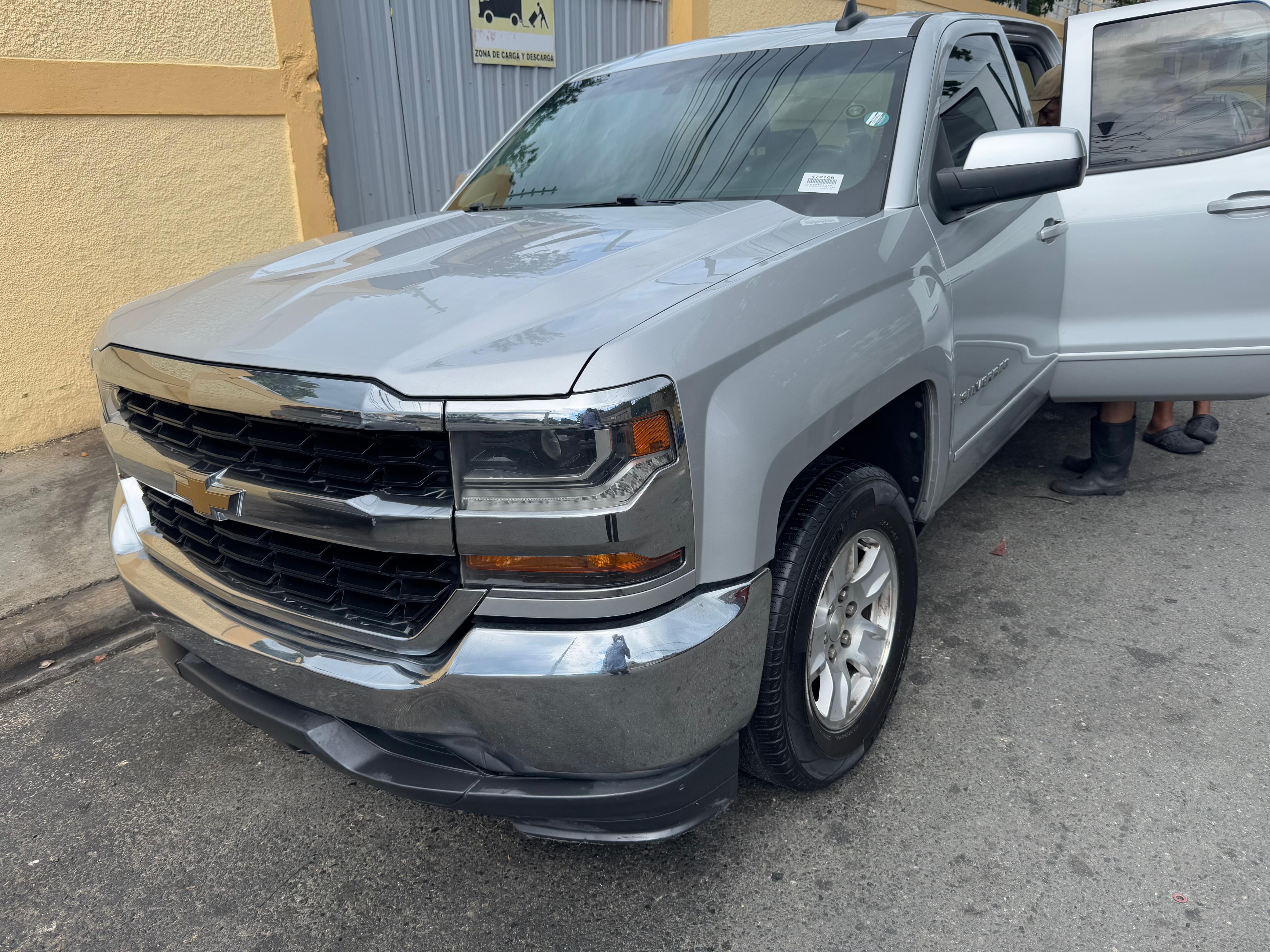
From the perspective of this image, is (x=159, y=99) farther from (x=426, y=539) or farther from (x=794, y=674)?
(x=794, y=674)

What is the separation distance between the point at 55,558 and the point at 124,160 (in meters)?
2.15

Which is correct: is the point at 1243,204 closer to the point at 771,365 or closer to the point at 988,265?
the point at 988,265

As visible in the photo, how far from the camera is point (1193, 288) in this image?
11.3 ft

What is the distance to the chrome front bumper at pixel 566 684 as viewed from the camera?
159 centimetres

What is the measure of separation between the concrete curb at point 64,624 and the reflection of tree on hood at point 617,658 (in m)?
2.16

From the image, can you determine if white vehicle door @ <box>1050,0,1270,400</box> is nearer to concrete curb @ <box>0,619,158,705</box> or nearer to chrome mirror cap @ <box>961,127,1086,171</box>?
chrome mirror cap @ <box>961,127,1086,171</box>

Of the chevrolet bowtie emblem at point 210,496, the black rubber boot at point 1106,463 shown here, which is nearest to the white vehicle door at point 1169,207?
the black rubber boot at point 1106,463

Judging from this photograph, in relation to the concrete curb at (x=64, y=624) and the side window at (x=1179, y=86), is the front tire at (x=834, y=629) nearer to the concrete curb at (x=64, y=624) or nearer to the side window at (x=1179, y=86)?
the side window at (x=1179, y=86)

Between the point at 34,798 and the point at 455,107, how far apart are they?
4745 mm

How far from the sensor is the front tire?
1942mm

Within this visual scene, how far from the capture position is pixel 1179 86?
359 cm

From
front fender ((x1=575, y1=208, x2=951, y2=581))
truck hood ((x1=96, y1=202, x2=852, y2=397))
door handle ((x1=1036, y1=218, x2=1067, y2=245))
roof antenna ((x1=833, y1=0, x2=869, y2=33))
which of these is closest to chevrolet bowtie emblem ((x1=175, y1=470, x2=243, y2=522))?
truck hood ((x1=96, y1=202, x2=852, y2=397))

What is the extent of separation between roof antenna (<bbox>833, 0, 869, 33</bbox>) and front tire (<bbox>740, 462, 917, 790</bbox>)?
5.20 ft

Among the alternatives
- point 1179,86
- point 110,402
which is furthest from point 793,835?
point 1179,86
